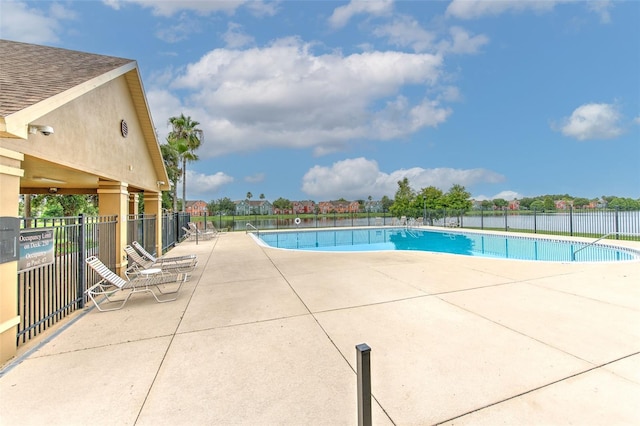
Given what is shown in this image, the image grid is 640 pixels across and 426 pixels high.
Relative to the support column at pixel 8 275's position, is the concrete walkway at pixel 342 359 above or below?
below

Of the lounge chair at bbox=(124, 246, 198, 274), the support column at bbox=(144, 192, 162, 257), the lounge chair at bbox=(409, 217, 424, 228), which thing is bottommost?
the lounge chair at bbox=(124, 246, 198, 274)

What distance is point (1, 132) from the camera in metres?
3.05

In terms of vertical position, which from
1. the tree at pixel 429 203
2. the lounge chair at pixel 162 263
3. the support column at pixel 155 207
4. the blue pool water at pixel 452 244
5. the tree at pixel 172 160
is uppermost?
the tree at pixel 172 160

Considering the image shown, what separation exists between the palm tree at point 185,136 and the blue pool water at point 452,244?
991 centimetres

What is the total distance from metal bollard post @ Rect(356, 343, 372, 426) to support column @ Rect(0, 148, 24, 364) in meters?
4.16

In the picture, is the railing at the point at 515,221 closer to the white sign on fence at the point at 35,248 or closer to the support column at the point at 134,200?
the support column at the point at 134,200

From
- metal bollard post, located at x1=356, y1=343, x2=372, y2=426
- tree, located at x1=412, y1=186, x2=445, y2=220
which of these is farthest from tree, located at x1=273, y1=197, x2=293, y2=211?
metal bollard post, located at x1=356, y1=343, x2=372, y2=426

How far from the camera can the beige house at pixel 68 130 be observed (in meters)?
3.38

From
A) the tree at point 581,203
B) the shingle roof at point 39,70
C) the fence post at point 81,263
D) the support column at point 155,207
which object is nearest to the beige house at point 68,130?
the shingle roof at point 39,70

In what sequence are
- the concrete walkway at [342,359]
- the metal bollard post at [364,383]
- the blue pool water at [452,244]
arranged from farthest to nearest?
1. the blue pool water at [452,244]
2. the concrete walkway at [342,359]
3. the metal bollard post at [364,383]

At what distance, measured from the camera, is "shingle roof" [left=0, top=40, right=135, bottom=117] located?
3.63 metres

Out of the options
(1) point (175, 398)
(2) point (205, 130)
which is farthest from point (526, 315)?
(2) point (205, 130)

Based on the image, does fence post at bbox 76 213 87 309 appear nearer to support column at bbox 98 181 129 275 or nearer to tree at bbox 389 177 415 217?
support column at bbox 98 181 129 275

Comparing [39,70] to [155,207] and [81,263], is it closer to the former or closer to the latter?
[81,263]
